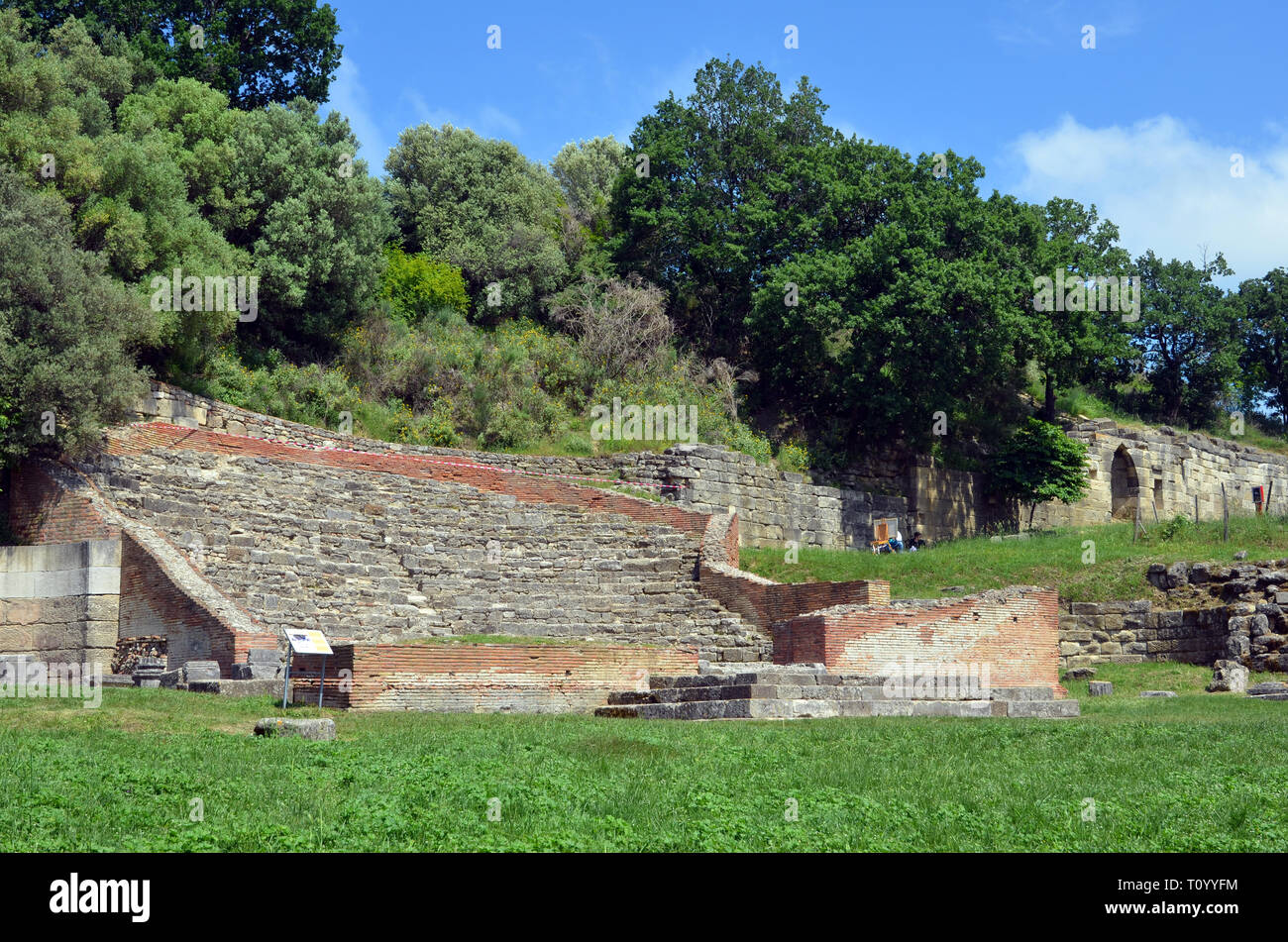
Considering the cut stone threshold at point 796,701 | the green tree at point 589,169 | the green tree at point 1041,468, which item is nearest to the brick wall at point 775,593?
the cut stone threshold at point 796,701

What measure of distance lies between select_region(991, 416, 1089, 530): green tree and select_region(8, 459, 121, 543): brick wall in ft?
81.1

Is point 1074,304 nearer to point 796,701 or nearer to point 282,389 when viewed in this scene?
point 282,389

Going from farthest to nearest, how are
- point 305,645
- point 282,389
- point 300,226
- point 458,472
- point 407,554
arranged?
point 300,226, point 282,389, point 458,472, point 407,554, point 305,645

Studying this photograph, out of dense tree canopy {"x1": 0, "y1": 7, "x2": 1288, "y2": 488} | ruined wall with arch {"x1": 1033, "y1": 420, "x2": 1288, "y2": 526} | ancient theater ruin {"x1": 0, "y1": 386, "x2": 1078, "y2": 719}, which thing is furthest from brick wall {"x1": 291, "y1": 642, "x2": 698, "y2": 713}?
ruined wall with arch {"x1": 1033, "y1": 420, "x2": 1288, "y2": 526}

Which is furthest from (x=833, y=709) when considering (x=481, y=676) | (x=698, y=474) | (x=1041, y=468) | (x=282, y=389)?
(x=1041, y=468)

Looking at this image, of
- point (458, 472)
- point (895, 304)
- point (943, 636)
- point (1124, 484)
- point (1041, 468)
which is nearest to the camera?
point (943, 636)

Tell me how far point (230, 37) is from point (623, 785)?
37.2m

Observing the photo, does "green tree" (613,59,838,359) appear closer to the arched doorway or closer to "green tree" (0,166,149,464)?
the arched doorway

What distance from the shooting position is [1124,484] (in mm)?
42938

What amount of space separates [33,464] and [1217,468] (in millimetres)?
36635

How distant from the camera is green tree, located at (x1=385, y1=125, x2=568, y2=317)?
41625 millimetres

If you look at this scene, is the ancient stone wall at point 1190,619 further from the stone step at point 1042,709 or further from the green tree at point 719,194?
the green tree at point 719,194

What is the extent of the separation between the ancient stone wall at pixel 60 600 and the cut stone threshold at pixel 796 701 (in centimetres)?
804
